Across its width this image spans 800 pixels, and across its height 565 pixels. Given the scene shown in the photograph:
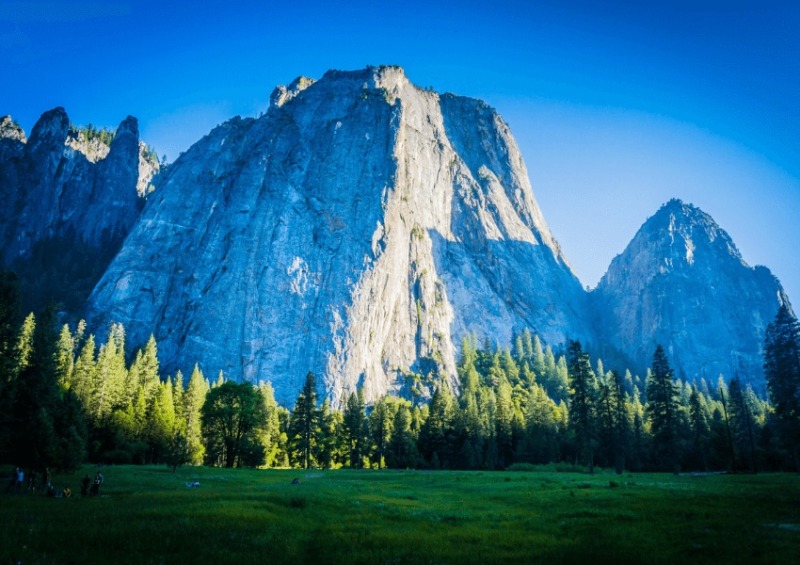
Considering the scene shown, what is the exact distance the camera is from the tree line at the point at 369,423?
50.7 metres

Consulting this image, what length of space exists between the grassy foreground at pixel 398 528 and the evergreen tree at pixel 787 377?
32.3m

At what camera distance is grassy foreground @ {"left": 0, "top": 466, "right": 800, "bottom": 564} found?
16656mm

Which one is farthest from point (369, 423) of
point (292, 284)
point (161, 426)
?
point (292, 284)

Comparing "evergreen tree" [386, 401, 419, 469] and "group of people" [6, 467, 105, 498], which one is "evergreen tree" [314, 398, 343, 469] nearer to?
"evergreen tree" [386, 401, 419, 469]

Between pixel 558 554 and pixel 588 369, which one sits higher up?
pixel 588 369

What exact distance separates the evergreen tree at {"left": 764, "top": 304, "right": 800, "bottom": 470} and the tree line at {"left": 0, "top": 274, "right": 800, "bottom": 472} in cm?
17

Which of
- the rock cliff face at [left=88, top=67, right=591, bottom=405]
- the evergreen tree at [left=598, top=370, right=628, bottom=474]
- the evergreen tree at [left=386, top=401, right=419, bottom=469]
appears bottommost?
the evergreen tree at [left=386, top=401, right=419, bottom=469]

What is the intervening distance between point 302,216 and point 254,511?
168m

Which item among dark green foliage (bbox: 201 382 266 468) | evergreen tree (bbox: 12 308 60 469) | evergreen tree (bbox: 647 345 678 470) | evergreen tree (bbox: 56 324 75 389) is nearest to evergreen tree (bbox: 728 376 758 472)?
evergreen tree (bbox: 647 345 678 470)

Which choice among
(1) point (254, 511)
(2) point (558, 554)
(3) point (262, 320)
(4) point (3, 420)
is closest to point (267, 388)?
(3) point (262, 320)

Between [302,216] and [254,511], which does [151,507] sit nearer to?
[254,511]

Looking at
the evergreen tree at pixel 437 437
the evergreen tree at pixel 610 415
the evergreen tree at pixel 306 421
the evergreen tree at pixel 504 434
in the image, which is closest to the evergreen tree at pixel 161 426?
the evergreen tree at pixel 306 421

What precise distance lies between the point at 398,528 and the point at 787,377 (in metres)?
58.6

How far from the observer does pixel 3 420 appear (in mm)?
41531
